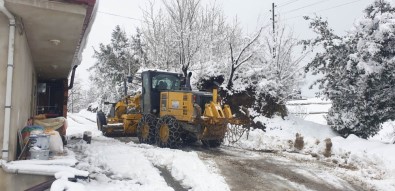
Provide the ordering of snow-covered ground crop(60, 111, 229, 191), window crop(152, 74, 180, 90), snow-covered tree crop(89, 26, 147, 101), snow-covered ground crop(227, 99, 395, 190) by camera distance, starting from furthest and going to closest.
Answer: snow-covered tree crop(89, 26, 147, 101)
window crop(152, 74, 180, 90)
snow-covered ground crop(227, 99, 395, 190)
snow-covered ground crop(60, 111, 229, 191)

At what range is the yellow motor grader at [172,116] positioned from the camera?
1085 centimetres

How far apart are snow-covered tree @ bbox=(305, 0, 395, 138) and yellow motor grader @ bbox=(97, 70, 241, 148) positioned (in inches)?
168

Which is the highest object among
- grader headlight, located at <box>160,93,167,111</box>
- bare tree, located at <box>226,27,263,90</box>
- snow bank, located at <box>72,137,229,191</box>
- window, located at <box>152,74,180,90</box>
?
bare tree, located at <box>226,27,263,90</box>

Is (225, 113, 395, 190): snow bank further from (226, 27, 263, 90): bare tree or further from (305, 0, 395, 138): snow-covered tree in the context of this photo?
(226, 27, 263, 90): bare tree

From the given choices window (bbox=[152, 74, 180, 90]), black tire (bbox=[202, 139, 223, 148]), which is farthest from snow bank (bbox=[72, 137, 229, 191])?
window (bbox=[152, 74, 180, 90])

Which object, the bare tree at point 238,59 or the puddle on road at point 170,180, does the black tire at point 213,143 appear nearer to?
the puddle on road at point 170,180

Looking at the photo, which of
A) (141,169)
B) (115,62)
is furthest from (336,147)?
(115,62)

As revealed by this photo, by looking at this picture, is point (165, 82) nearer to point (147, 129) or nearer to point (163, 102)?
point (163, 102)

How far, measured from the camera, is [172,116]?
1141 centimetres

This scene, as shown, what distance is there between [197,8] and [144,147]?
12084mm

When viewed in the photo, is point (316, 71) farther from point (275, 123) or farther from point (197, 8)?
point (197, 8)

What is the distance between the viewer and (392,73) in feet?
36.6

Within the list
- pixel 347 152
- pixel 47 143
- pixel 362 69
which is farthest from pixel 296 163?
pixel 47 143

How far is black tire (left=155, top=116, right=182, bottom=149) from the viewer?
11.1 metres
